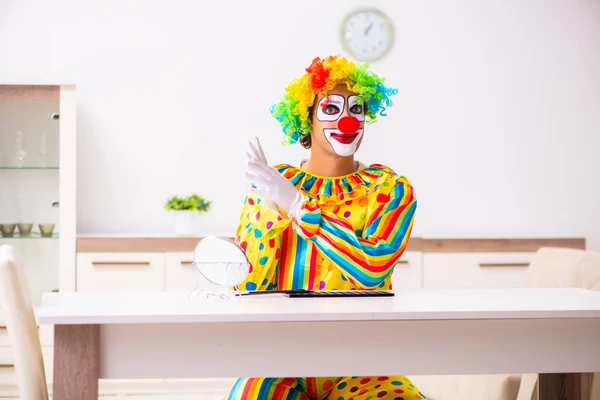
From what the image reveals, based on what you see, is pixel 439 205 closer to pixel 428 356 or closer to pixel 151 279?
pixel 151 279

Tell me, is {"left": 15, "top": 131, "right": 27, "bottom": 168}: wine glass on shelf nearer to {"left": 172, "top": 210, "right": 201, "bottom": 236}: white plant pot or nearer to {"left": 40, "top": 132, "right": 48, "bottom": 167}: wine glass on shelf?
{"left": 40, "top": 132, "right": 48, "bottom": 167}: wine glass on shelf

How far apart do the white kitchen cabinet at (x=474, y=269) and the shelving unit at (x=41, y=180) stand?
1.63 meters

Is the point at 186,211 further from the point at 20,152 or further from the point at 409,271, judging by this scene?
the point at 409,271

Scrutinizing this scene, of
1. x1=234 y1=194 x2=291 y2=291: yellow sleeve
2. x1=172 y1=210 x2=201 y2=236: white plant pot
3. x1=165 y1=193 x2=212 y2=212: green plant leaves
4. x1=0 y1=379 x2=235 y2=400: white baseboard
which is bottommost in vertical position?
x1=0 y1=379 x2=235 y2=400: white baseboard

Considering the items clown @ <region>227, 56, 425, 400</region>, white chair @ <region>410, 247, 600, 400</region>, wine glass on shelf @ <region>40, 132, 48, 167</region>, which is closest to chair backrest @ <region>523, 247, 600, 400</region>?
white chair @ <region>410, 247, 600, 400</region>

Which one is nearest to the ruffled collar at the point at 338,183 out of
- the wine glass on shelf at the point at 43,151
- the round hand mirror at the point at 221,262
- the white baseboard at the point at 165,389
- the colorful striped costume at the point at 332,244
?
the colorful striped costume at the point at 332,244

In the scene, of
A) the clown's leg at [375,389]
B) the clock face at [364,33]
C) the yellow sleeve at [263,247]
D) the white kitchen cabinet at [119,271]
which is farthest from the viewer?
the clock face at [364,33]

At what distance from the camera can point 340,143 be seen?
220cm

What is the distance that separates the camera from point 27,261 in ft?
12.3

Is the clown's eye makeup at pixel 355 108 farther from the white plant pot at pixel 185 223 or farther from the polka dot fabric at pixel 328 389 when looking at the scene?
the white plant pot at pixel 185 223

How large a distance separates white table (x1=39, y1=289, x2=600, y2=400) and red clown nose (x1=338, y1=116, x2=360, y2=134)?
558 mm

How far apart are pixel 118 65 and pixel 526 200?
2.22 meters

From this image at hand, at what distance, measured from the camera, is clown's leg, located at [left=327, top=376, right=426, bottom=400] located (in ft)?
6.25

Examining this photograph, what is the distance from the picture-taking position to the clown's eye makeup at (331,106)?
2.23 m
